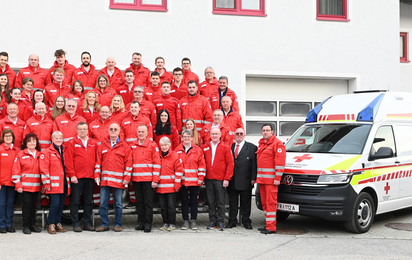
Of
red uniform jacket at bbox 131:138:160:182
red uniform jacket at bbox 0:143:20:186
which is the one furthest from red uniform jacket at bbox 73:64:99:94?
red uniform jacket at bbox 131:138:160:182

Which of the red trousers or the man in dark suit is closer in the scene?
the red trousers

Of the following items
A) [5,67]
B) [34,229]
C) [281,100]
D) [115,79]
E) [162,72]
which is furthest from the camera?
[281,100]

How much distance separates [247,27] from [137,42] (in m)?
3.22

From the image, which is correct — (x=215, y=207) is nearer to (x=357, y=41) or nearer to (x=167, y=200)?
(x=167, y=200)

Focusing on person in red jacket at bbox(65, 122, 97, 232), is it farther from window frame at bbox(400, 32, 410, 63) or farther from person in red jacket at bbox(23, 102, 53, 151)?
window frame at bbox(400, 32, 410, 63)

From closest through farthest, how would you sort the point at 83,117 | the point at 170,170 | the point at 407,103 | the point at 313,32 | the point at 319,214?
the point at 319,214, the point at 170,170, the point at 83,117, the point at 407,103, the point at 313,32

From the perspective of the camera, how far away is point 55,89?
29.9 ft

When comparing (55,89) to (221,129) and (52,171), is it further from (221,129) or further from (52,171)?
(221,129)

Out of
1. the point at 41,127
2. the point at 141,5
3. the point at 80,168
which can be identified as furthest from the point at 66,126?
the point at 141,5

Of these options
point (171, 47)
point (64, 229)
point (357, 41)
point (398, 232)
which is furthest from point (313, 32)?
point (64, 229)

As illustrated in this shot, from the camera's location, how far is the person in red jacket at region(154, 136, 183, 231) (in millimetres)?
7918

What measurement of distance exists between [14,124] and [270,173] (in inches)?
186

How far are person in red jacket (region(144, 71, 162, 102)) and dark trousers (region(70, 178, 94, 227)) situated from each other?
2477mm

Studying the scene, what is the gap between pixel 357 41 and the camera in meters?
13.6
